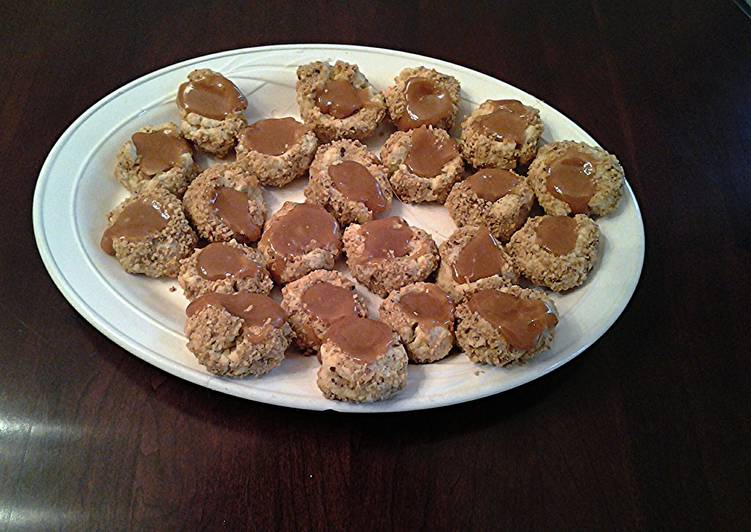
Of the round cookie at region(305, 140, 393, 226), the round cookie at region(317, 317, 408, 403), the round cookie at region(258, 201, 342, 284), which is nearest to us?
the round cookie at region(317, 317, 408, 403)

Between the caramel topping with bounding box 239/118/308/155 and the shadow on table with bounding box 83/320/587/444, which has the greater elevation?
the caramel topping with bounding box 239/118/308/155

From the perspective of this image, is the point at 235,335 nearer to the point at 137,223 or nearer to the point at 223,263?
the point at 223,263

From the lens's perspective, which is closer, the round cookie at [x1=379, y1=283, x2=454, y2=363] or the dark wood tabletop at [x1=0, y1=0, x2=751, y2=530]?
the dark wood tabletop at [x1=0, y1=0, x2=751, y2=530]

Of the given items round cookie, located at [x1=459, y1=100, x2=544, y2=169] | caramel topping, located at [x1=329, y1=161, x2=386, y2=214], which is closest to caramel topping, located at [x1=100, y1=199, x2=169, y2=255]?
caramel topping, located at [x1=329, y1=161, x2=386, y2=214]

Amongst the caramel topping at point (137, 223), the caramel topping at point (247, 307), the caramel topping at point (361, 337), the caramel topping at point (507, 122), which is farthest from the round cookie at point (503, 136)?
the caramel topping at point (137, 223)

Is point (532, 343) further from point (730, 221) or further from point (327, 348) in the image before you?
point (730, 221)

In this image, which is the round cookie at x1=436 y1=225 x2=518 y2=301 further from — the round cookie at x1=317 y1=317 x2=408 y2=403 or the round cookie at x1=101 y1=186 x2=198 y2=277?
the round cookie at x1=101 y1=186 x2=198 y2=277

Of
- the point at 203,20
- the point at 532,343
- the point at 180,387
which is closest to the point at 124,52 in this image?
the point at 203,20

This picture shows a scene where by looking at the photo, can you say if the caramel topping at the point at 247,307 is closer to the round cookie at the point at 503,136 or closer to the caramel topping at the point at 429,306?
the caramel topping at the point at 429,306
